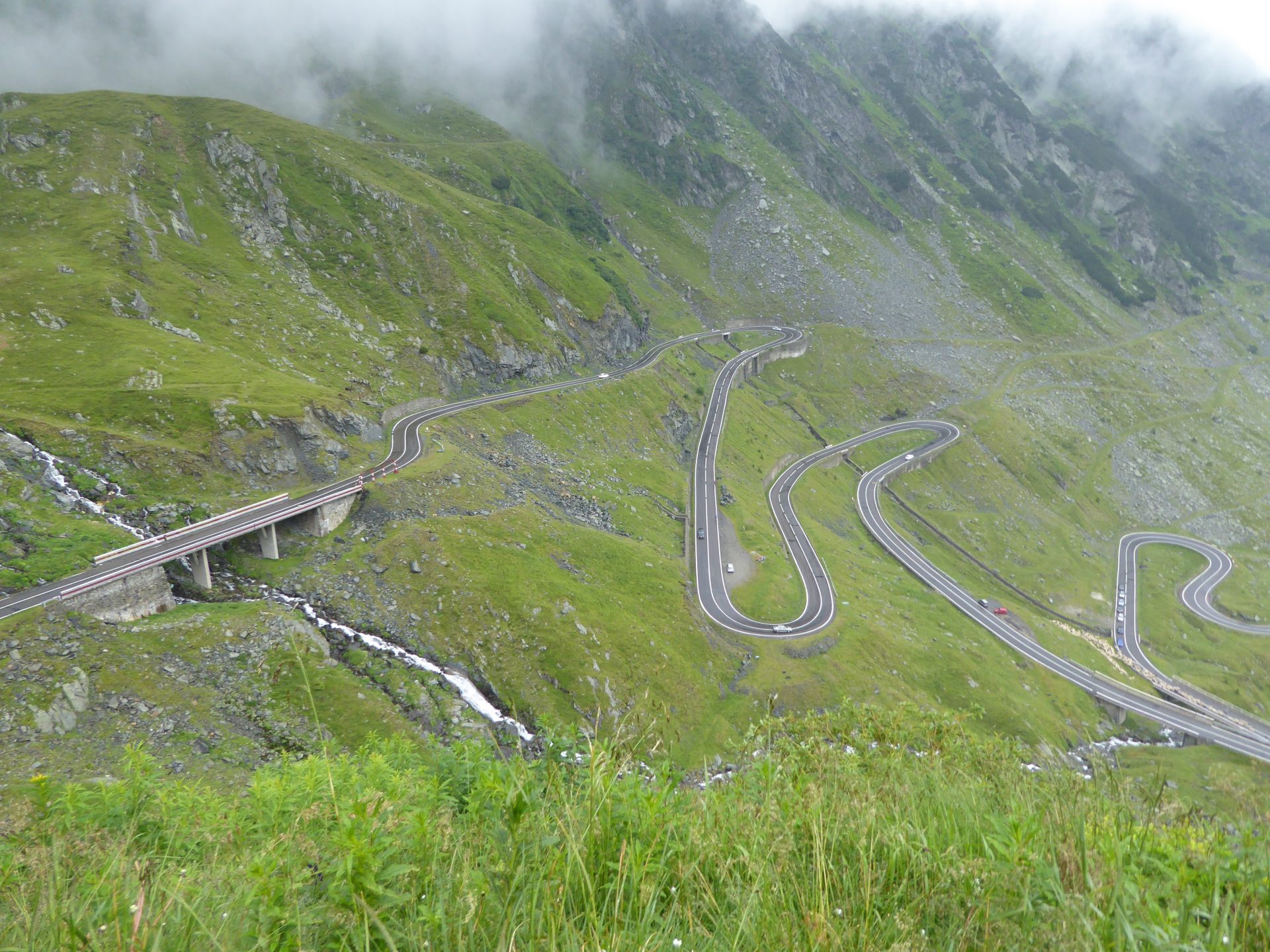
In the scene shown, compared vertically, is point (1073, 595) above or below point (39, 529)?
below

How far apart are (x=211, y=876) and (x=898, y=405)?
145865 mm

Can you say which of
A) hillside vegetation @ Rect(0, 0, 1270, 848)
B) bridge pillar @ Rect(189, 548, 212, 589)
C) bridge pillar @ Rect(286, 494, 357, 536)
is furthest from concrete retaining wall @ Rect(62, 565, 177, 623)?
bridge pillar @ Rect(286, 494, 357, 536)

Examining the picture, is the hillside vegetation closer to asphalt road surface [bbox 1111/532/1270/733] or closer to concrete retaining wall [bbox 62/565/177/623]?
concrete retaining wall [bbox 62/565/177/623]

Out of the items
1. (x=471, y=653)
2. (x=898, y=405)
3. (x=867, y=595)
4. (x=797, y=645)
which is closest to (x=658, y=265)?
(x=898, y=405)

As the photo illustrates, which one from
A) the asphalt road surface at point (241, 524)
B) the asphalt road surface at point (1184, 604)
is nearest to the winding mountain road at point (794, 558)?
the asphalt road surface at point (241, 524)

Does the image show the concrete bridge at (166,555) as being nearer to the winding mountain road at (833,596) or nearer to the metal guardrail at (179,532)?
the metal guardrail at (179,532)

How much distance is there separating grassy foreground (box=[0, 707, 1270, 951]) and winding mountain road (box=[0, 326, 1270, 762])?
132 feet

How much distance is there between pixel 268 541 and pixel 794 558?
5446cm

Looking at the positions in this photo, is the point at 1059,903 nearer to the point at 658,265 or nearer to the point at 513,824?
the point at 513,824

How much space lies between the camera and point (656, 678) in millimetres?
46344

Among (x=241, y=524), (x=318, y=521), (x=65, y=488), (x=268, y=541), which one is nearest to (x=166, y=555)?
(x=241, y=524)

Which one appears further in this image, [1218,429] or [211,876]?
[1218,429]

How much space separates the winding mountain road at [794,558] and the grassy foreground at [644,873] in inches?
1582

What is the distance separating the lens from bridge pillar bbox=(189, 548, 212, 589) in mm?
41375
